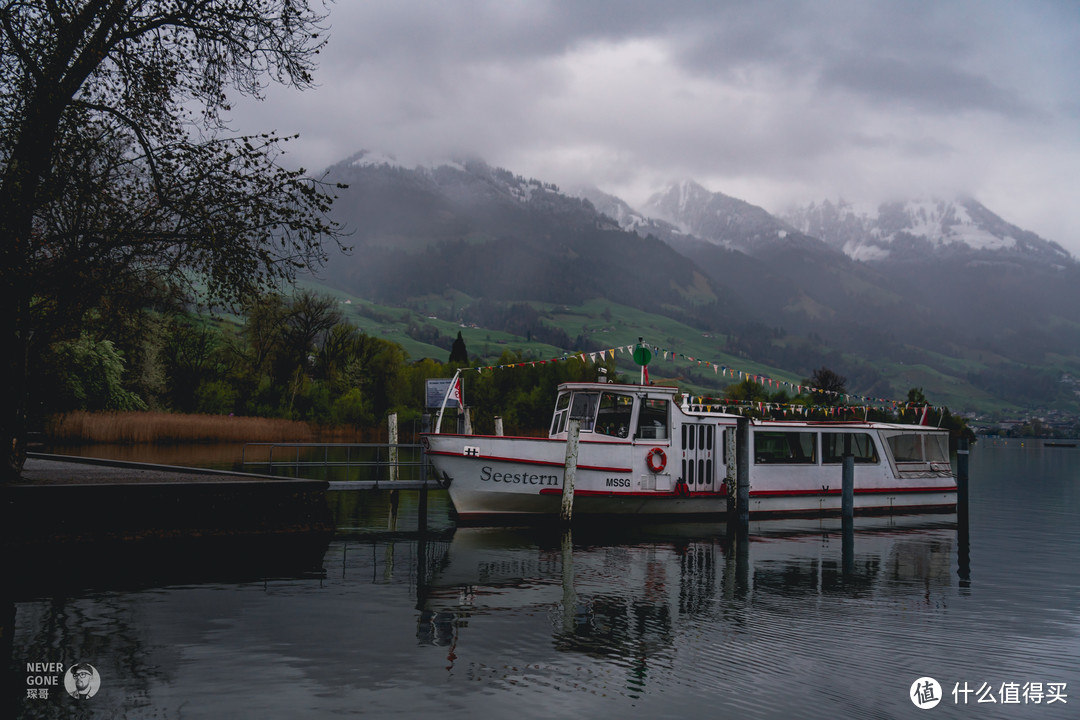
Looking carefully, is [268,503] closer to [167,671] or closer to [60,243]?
[60,243]

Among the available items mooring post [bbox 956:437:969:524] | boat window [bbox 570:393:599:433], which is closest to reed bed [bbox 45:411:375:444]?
boat window [bbox 570:393:599:433]

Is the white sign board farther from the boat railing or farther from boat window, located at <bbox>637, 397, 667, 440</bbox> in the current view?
the boat railing

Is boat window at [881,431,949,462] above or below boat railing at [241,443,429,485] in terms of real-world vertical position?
above

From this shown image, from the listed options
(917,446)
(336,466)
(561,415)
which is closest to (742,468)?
(561,415)

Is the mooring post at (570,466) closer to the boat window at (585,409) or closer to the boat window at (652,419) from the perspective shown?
the boat window at (585,409)

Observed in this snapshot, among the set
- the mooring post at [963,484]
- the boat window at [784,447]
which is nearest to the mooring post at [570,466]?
the boat window at [784,447]

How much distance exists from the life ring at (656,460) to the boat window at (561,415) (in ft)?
10.9

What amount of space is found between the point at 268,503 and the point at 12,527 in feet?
19.4

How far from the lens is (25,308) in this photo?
19.3 metres

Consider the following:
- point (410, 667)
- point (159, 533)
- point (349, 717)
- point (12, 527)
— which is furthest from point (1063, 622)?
point (12, 527)

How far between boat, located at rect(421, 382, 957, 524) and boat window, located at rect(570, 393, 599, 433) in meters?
0.04

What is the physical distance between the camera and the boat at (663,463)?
93.7ft

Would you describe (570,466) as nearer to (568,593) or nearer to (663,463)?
(663,463)
